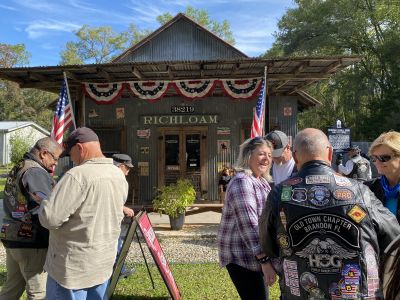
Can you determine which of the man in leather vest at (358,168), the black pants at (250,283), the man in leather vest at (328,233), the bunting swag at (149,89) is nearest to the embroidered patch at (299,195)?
the man in leather vest at (328,233)

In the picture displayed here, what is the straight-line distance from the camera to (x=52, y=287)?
9.38ft

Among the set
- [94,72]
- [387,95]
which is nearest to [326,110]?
[387,95]

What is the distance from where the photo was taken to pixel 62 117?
9336 mm

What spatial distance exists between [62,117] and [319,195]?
26.3ft

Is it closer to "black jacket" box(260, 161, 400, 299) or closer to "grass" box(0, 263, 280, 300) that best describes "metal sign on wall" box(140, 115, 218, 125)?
"grass" box(0, 263, 280, 300)

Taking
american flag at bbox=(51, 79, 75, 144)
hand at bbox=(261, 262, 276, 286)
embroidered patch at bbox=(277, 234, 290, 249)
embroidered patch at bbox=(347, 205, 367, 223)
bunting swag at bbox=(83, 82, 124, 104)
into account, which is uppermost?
bunting swag at bbox=(83, 82, 124, 104)

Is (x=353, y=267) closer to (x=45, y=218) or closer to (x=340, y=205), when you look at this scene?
(x=340, y=205)

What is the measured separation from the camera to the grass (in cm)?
518

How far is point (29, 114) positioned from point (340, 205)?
57985 mm

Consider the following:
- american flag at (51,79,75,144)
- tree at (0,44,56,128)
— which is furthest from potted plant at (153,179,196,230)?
tree at (0,44,56,128)

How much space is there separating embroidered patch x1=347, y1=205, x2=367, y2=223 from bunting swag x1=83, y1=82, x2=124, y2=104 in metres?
9.10

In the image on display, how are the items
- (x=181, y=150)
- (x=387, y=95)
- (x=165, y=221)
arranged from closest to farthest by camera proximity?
(x=165, y=221), (x=181, y=150), (x=387, y=95)

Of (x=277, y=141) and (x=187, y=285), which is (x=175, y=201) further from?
(x=277, y=141)

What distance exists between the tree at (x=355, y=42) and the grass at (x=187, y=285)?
2537 cm
